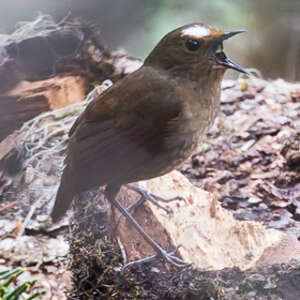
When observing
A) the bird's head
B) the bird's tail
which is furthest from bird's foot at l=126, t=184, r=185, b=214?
the bird's head

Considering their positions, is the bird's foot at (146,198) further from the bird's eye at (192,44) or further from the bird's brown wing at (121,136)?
the bird's eye at (192,44)

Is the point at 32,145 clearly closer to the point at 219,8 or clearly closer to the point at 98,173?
the point at 98,173

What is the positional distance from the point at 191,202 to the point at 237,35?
0.33 meters

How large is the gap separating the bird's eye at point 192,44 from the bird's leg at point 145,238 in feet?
0.95

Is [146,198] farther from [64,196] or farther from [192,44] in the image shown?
[192,44]

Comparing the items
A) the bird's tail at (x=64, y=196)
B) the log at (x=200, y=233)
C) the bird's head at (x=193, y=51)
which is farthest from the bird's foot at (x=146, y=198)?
the bird's head at (x=193, y=51)

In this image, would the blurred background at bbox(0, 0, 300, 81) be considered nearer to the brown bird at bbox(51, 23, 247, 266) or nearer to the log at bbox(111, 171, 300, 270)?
the brown bird at bbox(51, 23, 247, 266)

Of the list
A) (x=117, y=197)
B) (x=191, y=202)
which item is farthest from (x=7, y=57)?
(x=191, y=202)

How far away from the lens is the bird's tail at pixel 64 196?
911 millimetres

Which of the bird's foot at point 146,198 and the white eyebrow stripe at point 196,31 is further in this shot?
the bird's foot at point 146,198

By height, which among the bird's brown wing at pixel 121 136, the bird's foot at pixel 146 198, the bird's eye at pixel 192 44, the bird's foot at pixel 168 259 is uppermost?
the bird's eye at pixel 192 44

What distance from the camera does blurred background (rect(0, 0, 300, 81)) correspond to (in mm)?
917

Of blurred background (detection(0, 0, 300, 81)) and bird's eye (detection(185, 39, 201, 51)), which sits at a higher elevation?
blurred background (detection(0, 0, 300, 81))

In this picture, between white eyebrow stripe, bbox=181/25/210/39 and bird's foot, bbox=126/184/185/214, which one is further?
bird's foot, bbox=126/184/185/214
